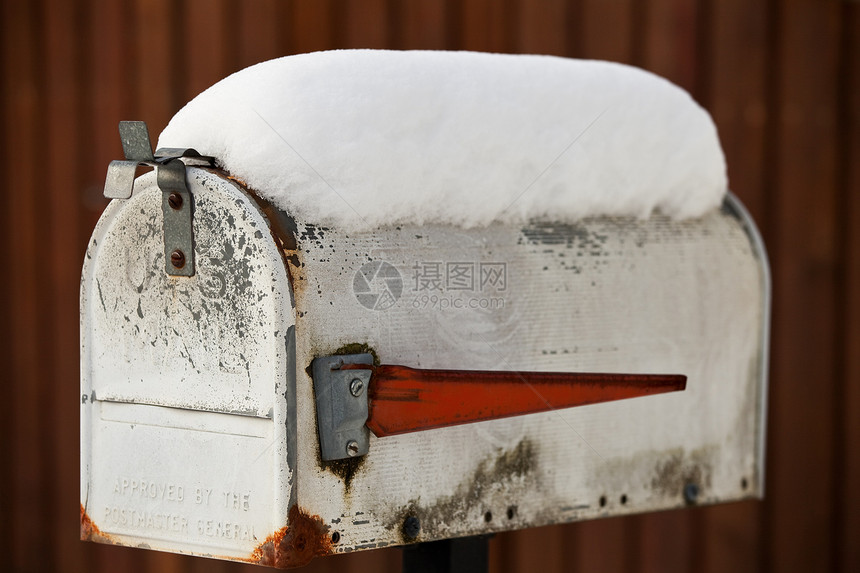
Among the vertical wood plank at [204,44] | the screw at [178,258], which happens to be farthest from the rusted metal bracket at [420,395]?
the vertical wood plank at [204,44]

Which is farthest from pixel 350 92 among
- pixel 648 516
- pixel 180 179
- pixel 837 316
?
pixel 837 316

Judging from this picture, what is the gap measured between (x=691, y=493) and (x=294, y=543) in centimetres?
84

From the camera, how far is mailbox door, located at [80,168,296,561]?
1.37 meters

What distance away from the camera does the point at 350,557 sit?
3139 millimetres

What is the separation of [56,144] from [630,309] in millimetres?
2267

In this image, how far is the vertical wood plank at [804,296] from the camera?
3.40 metres

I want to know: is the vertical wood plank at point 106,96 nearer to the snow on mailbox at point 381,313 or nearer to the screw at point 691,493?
the snow on mailbox at point 381,313

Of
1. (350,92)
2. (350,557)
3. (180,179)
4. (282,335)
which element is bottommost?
(350,557)

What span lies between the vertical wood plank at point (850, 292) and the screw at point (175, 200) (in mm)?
2676

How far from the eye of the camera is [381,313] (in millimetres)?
1481

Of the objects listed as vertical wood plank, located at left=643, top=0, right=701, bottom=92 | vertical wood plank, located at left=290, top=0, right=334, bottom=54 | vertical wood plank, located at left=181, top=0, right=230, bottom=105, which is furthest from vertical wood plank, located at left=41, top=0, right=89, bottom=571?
vertical wood plank, located at left=643, top=0, right=701, bottom=92

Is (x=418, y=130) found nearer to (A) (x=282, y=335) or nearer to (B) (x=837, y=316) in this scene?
(A) (x=282, y=335)

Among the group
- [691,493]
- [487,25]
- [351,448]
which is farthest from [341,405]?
[487,25]
